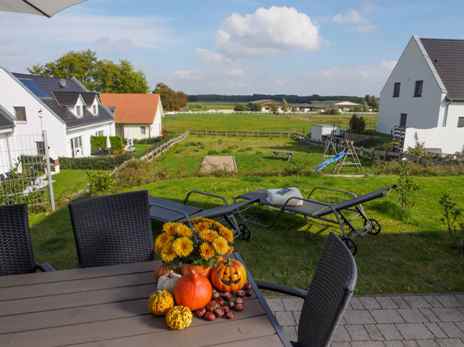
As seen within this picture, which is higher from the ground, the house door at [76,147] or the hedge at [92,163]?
the house door at [76,147]

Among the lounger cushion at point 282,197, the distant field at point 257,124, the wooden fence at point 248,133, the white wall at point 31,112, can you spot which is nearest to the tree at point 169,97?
the distant field at point 257,124

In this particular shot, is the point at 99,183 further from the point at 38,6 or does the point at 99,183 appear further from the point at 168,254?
the point at 168,254

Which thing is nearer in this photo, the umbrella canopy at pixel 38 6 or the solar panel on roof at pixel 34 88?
the umbrella canopy at pixel 38 6

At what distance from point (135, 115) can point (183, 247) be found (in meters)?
33.6

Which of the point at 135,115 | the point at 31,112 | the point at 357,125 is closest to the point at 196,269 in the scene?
the point at 31,112

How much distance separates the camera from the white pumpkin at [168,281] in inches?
66.1

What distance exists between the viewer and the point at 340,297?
147 cm

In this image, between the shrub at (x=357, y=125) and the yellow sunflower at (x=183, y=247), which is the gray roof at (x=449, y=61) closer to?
the shrub at (x=357, y=125)

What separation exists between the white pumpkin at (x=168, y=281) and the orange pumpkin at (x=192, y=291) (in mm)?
56

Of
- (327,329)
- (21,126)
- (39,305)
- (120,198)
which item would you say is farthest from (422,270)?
(21,126)

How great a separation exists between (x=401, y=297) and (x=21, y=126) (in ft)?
75.5

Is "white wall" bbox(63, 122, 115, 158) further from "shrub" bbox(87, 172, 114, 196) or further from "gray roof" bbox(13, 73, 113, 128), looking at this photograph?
"shrub" bbox(87, 172, 114, 196)

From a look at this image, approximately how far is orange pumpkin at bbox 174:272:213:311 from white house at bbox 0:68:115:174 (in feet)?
58.3

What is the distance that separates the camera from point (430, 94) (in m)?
20.3
